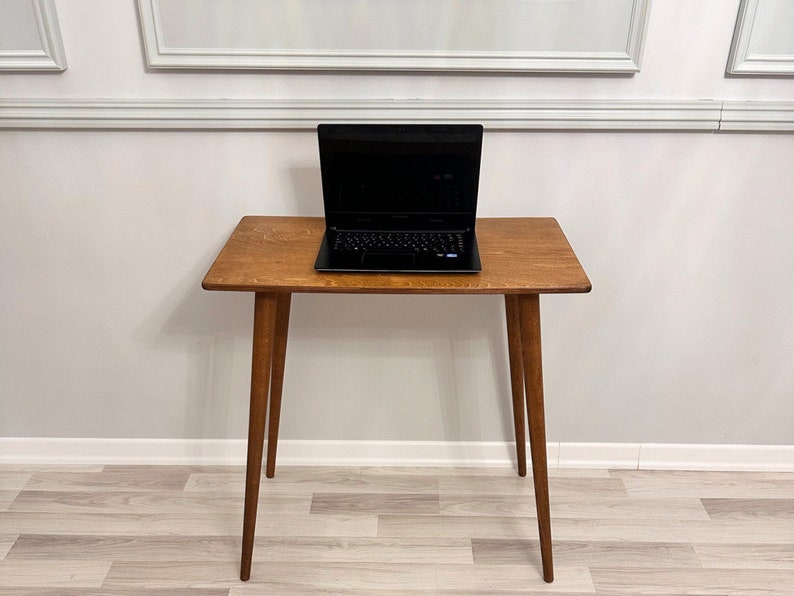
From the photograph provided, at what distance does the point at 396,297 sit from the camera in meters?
1.43

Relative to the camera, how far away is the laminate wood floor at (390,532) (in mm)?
1325

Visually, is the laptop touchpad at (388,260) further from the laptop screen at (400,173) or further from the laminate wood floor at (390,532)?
the laminate wood floor at (390,532)

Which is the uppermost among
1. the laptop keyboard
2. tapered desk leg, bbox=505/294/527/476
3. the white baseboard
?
the laptop keyboard

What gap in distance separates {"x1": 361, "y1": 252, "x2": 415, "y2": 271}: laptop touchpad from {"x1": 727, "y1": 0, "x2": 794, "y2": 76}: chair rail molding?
720 mm

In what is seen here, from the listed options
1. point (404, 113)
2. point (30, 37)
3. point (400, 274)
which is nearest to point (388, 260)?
point (400, 274)

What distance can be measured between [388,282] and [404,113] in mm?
398

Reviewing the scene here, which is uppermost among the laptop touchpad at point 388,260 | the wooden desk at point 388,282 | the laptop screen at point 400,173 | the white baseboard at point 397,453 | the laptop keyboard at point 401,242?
the laptop screen at point 400,173

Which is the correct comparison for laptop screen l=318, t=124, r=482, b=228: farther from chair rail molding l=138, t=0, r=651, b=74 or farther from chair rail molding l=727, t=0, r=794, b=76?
chair rail molding l=727, t=0, r=794, b=76

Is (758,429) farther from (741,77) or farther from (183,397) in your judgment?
(183,397)

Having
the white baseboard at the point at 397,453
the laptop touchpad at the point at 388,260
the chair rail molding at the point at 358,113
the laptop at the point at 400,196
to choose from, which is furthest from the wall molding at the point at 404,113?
the white baseboard at the point at 397,453

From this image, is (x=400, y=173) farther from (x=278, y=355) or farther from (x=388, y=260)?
(x=278, y=355)

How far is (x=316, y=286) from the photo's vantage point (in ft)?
3.37

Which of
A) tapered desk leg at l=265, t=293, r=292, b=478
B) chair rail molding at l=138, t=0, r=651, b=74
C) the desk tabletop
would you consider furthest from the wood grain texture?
chair rail molding at l=138, t=0, r=651, b=74

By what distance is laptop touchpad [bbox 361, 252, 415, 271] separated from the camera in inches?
42.0
